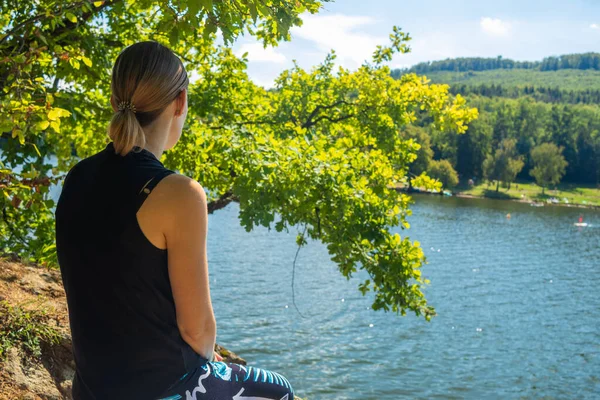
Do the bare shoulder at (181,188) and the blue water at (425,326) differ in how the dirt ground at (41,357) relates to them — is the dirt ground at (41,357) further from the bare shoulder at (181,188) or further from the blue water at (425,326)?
the blue water at (425,326)

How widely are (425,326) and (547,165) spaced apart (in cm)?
10107

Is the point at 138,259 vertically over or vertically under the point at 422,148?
under

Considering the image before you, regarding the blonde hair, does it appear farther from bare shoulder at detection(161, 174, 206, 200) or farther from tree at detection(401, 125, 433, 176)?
tree at detection(401, 125, 433, 176)

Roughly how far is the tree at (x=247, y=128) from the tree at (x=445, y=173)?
97.3 meters

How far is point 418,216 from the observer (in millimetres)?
64188

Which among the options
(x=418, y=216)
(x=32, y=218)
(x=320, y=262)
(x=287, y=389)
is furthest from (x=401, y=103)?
(x=418, y=216)

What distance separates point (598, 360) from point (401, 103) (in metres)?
15.3

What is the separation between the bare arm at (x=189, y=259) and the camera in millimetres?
1632

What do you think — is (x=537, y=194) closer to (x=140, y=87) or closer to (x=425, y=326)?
(x=425, y=326)

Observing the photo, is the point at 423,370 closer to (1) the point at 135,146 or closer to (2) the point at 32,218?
(2) the point at 32,218

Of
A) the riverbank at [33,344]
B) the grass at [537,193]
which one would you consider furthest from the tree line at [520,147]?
the riverbank at [33,344]

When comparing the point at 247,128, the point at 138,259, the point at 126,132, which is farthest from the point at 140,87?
the point at 247,128

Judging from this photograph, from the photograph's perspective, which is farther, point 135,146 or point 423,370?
A: point 423,370

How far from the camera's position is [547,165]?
11712 centimetres
